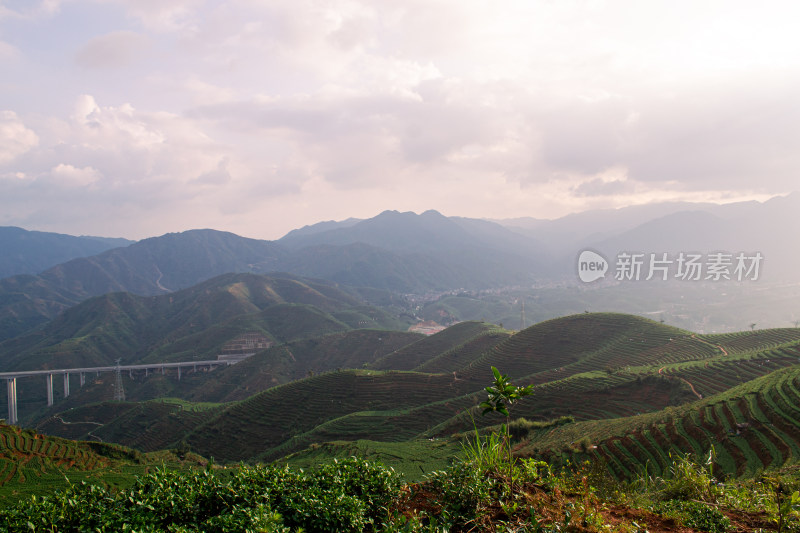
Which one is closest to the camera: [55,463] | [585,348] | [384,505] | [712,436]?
[384,505]

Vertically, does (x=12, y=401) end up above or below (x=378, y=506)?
below

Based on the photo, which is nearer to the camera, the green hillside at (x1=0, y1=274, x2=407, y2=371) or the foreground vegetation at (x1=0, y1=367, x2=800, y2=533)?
the foreground vegetation at (x1=0, y1=367, x2=800, y2=533)

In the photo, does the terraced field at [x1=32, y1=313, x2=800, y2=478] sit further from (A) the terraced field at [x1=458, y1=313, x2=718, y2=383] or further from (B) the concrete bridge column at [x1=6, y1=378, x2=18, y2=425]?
(B) the concrete bridge column at [x1=6, y1=378, x2=18, y2=425]

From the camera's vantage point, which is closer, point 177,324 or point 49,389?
point 49,389

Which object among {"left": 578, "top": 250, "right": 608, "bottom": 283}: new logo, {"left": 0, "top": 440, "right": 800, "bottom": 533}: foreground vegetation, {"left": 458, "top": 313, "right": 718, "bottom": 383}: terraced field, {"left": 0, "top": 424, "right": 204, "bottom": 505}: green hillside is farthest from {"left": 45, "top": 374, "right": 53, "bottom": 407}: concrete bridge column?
{"left": 0, "top": 440, "right": 800, "bottom": 533}: foreground vegetation

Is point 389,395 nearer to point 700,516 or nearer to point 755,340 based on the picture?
point 755,340

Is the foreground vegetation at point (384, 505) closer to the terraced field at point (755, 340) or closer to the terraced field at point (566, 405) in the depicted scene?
the terraced field at point (566, 405)

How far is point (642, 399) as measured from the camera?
38.5m

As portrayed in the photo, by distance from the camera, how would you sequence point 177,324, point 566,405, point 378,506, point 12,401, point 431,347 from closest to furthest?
point 378,506
point 566,405
point 12,401
point 431,347
point 177,324

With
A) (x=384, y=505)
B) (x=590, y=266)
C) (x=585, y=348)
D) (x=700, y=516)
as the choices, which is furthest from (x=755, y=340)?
(x=384, y=505)

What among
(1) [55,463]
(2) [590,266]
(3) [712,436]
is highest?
(2) [590,266]

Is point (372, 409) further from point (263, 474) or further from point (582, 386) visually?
point (263, 474)

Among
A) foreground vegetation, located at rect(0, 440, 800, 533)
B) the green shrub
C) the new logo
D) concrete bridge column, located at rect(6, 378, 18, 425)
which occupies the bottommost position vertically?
concrete bridge column, located at rect(6, 378, 18, 425)

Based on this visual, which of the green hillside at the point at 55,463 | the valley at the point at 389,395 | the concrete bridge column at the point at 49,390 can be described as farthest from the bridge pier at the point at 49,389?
the green hillside at the point at 55,463
